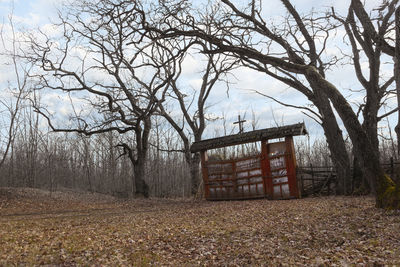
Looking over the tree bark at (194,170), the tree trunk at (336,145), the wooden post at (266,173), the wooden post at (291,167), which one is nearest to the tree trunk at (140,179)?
the tree bark at (194,170)

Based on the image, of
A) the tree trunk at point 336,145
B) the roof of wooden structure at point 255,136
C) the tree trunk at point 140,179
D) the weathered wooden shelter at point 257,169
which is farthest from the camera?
the tree trunk at point 140,179

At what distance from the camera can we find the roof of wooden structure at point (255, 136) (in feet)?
47.8

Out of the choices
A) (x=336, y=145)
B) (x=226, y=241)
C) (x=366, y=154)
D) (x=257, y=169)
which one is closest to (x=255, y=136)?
(x=257, y=169)

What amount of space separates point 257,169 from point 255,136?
151 cm

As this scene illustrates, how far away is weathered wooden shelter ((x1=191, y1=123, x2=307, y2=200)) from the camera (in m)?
14.7

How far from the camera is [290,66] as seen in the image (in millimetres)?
9586

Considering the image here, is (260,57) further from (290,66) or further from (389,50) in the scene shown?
(389,50)

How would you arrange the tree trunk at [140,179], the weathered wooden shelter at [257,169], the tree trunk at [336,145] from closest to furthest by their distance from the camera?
the weathered wooden shelter at [257,169]
the tree trunk at [336,145]
the tree trunk at [140,179]

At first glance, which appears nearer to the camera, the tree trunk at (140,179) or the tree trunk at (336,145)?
the tree trunk at (336,145)

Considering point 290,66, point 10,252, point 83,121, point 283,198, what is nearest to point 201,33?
point 290,66

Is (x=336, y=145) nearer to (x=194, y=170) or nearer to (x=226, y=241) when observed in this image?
(x=194, y=170)

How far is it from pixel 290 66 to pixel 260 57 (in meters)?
0.86

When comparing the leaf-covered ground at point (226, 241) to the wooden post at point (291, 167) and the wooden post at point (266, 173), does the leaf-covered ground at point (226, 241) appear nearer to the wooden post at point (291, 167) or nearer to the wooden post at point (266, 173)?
the wooden post at point (291, 167)

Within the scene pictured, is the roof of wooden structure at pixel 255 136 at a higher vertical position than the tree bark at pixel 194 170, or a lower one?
higher
